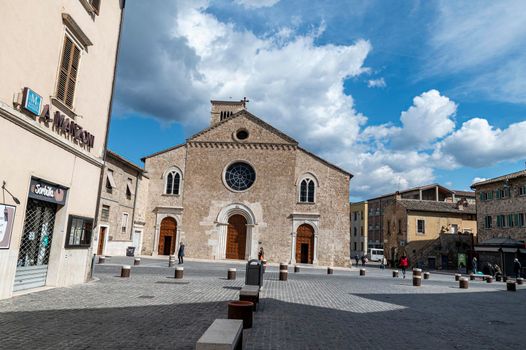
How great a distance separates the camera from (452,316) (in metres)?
10.2

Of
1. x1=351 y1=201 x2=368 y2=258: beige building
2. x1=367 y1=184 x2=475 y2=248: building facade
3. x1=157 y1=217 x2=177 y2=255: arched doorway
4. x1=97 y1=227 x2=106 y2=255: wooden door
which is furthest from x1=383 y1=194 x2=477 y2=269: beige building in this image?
x1=97 y1=227 x2=106 y2=255: wooden door

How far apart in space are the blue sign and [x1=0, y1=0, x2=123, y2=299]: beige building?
25 mm

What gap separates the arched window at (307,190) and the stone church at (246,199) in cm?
7

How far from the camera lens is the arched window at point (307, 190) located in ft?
112

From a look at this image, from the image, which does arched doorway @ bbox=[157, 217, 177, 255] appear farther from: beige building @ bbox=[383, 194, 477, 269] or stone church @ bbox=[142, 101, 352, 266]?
beige building @ bbox=[383, 194, 477, 269]

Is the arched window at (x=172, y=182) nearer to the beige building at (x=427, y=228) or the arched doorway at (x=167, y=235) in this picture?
the arched doorway at (x=167, y=235)

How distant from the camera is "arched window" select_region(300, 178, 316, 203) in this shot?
34.1m

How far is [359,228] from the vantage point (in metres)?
65.8

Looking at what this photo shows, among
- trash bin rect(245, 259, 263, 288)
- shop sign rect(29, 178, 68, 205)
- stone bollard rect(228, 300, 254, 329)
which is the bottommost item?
stone bollard rect(228, 300, 254, 329)

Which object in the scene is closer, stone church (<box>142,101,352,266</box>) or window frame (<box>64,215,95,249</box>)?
window frame (<box>64,215,95,249</box>)

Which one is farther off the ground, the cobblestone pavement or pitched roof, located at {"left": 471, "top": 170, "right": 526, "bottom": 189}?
pitched roof, located at {"left": 471, "top": 170, "right": 526, "bottom": 189}

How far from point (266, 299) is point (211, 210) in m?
Answer: 23.1

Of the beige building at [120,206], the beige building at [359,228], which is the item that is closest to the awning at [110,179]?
the beige building at [120,206]

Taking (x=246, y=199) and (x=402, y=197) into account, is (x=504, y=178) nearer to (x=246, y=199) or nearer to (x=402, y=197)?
(x=246, y=199)
